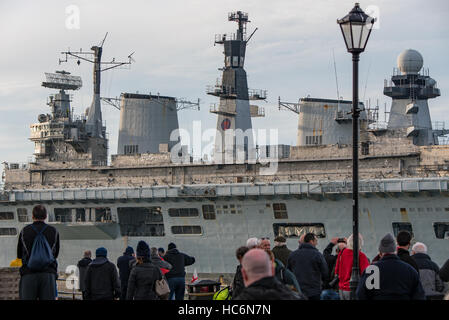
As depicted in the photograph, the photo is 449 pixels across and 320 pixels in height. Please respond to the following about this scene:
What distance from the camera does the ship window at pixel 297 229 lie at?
32.2 metres

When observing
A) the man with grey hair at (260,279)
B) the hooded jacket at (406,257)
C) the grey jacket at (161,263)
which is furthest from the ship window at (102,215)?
the man with grey hair at (260,279)

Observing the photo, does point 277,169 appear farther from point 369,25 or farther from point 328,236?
point 369,25

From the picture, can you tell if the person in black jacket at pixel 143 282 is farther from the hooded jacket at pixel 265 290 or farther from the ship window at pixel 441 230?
the ship window at pixel 441 230

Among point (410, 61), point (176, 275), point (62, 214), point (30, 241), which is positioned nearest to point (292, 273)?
point (30, 241)

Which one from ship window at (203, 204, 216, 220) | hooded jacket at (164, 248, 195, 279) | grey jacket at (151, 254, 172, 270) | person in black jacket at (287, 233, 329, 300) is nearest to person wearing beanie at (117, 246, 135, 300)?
grey jacket at (151, 254, 172, 270)

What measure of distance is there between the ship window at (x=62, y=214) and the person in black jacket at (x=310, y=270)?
28921 millimetres

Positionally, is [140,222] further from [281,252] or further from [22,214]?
[281,252]

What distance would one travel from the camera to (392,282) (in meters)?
7.59

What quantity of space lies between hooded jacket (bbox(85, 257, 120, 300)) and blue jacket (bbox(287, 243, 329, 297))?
8.16 ft

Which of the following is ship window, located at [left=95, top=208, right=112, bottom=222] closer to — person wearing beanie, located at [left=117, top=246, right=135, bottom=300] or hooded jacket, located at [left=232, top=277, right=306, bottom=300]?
person wearing beanie, located at [left=117, top=246, right=135, bottom=300]

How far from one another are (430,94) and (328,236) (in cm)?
909

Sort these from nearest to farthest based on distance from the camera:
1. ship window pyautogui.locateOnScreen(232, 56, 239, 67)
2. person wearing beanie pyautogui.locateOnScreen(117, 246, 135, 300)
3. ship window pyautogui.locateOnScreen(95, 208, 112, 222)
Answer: person wearing beanie pyautogui.locateOnScreen(117, 246, 135, 300)
ship window pyautogui.locateOnScreen(95, 208, 112, 222)
ship window pyautogui.locateOnScreen(232, 56, 239, 67)

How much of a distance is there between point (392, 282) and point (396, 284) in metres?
0.05

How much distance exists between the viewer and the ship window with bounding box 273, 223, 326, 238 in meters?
32.2
